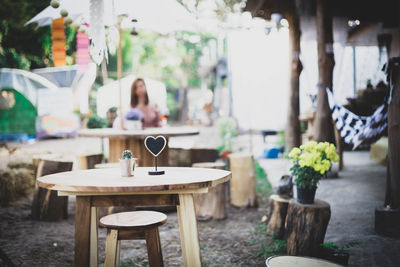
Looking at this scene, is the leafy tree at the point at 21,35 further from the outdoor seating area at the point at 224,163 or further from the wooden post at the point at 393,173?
the wooden post at the point at 393,173

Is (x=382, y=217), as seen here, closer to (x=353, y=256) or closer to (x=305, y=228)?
(x=353, y=256)

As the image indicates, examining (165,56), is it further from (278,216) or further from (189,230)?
(189,230)

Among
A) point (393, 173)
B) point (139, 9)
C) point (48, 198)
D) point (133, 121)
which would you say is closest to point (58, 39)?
point (133, 121)

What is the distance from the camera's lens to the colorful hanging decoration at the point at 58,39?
6.99 m

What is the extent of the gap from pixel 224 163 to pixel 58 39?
395 cm

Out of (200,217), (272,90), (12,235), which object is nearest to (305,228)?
(200,217)

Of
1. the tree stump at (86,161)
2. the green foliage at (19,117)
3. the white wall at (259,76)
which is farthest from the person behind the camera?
the green foliage at (19,117)

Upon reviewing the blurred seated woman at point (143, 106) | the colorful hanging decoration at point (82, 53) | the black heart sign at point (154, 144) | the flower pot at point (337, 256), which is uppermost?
the colorful hanging decoration at point (82, 53)

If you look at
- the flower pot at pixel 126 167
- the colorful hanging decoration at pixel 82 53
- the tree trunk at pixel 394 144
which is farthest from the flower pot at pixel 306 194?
the colorful hanging decoration at pixel 82 53

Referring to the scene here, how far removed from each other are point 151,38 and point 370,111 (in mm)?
18459

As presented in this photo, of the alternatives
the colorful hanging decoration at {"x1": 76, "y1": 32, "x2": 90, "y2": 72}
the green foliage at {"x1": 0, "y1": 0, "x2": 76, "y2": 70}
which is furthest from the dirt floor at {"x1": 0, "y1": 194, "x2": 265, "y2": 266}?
the colorful hanging decoration at {"x1": 76, "y1": 32, "x2": 90, "y2": 72}

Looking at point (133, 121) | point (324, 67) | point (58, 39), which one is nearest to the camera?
point (133, 121)

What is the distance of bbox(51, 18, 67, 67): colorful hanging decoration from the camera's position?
22.9 ft

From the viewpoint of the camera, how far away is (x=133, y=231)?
2.52 m
